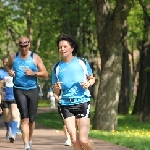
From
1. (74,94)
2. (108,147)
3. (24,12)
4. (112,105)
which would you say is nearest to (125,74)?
(24,12)

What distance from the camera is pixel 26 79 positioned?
12047 mm

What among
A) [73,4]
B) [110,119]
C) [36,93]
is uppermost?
[73,4]

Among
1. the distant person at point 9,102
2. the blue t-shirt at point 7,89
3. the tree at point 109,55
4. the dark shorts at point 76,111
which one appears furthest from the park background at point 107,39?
the dark shorts at point 76,111

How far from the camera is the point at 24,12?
40.7 meters

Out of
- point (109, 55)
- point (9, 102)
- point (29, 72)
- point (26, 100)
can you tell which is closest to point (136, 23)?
Result: point (109, 55)

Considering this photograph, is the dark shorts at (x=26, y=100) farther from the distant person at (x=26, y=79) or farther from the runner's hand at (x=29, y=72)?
the runner's hand at (x=29, y=72)

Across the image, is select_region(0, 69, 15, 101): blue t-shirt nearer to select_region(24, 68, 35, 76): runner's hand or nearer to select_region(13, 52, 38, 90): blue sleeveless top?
select_region(13, 52, 38, 90): blue sleeveless top

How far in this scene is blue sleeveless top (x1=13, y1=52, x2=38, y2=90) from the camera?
1200 centimetres

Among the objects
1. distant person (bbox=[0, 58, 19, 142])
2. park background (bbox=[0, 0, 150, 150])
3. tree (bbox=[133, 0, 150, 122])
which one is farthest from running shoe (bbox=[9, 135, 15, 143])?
tree (bbox=[133, 0, 150, 122])

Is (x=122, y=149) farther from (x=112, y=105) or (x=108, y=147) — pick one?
(x=112, y=105)

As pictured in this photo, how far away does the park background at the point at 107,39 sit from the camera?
20.8 metres

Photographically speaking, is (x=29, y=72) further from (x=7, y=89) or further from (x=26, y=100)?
(x=7, y=89)

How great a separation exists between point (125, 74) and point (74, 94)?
26639 mm

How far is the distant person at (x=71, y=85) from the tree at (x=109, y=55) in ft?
37.4
